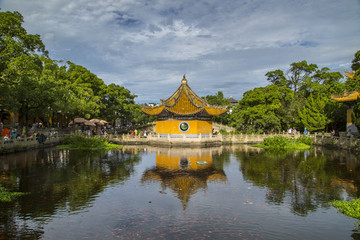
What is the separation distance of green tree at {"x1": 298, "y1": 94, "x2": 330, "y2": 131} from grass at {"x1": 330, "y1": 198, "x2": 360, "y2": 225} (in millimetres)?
29643

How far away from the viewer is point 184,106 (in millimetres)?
35688

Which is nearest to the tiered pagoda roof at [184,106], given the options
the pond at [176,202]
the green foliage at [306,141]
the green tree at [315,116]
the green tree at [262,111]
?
the green tree at [262,111]

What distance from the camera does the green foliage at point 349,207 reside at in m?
9.21

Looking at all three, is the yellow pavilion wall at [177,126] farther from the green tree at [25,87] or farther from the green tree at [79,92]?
the green tree at [25,87]

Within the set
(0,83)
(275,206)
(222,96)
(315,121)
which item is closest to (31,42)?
(0,83)

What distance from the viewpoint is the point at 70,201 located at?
412 inches

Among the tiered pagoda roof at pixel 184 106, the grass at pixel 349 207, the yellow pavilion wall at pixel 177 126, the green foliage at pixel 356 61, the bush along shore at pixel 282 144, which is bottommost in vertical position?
the grass at pixel 349 207

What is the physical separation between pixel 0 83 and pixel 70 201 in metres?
16.0

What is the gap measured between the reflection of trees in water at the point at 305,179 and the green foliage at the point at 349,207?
0.40m

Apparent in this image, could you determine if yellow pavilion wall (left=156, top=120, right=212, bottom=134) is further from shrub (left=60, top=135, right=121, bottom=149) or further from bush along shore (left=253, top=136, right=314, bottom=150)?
shrub (left=60, top=135, right=121, bottom=149)

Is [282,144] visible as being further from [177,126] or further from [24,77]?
[24,77]

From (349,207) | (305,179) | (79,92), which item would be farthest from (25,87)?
(349,207)

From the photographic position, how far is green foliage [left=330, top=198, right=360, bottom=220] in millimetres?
9206

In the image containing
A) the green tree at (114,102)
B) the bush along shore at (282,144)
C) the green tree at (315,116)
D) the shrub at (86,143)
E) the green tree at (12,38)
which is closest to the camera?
the green tree at (12,38)
